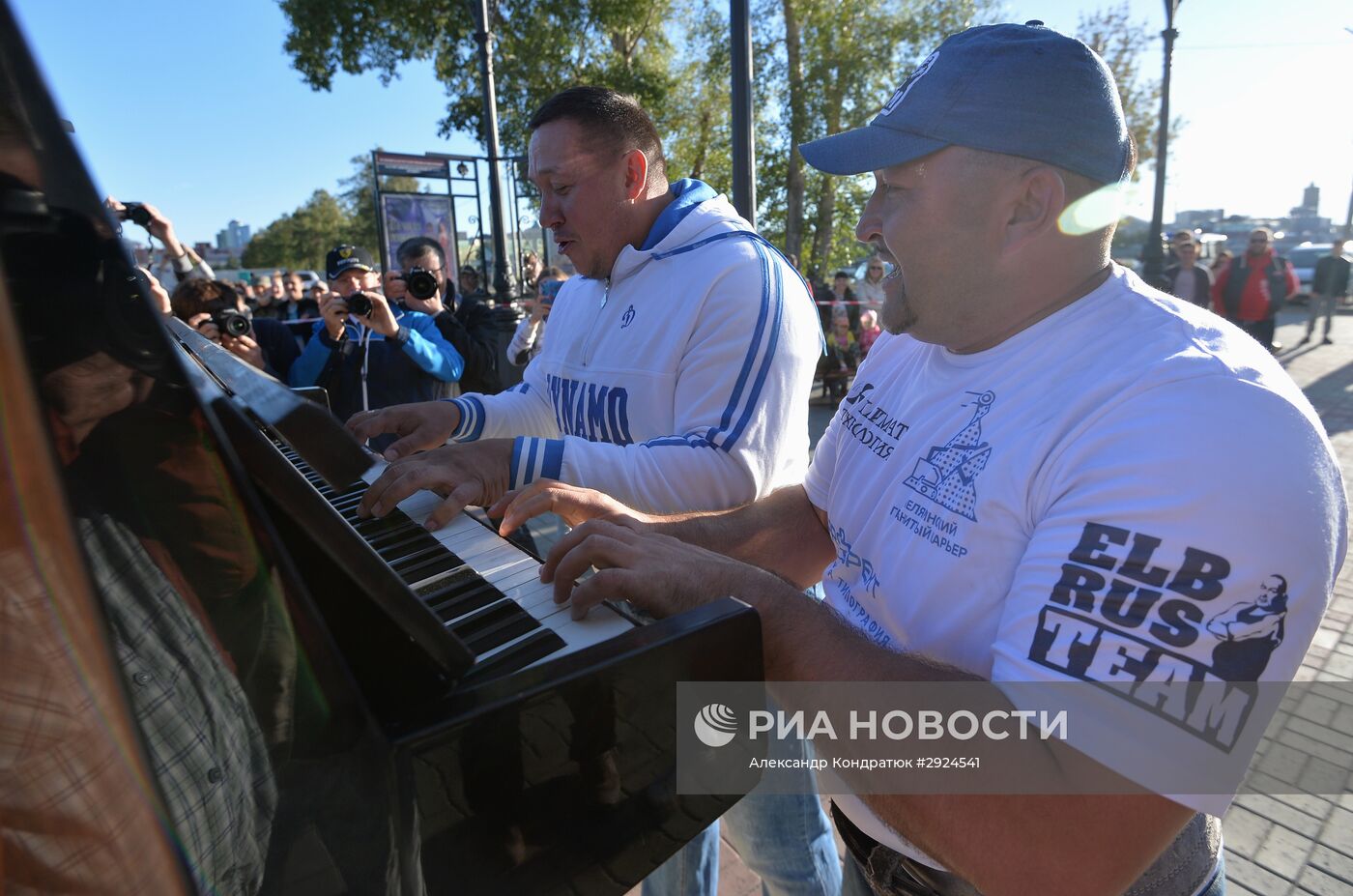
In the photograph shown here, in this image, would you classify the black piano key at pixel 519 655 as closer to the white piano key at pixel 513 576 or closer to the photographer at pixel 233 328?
the white piano key at pixel 513 576

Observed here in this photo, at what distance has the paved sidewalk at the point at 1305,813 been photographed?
2414 mm

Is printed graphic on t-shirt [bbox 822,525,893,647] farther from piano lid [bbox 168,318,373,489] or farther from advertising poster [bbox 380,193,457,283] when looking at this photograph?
advertising poster [bbox 380,193,457,283]

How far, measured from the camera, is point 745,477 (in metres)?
2.04

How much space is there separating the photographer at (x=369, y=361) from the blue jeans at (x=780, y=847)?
2.99 meters

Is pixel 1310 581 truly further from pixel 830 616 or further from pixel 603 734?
pixel 603 734

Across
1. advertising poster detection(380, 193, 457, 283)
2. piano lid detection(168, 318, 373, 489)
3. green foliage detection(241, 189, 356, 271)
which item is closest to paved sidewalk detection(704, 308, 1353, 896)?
piano lid detection(168, 318, 373, 489)

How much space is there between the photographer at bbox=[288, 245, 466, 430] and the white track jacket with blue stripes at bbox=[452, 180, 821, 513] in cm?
213

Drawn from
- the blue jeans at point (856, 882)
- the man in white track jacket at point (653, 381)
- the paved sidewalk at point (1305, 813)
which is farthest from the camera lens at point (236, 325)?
the blue jeans at point (856, 882)

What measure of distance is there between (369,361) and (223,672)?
155 inches

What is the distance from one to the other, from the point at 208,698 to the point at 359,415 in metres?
Answer: 1.62

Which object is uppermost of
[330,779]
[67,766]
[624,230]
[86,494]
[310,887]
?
[624,230]

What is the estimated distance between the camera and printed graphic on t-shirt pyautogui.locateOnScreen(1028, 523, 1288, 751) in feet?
2.86

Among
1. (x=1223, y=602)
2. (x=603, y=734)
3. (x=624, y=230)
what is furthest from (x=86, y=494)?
(x=624, y=230)

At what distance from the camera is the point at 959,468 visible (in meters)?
1.20
